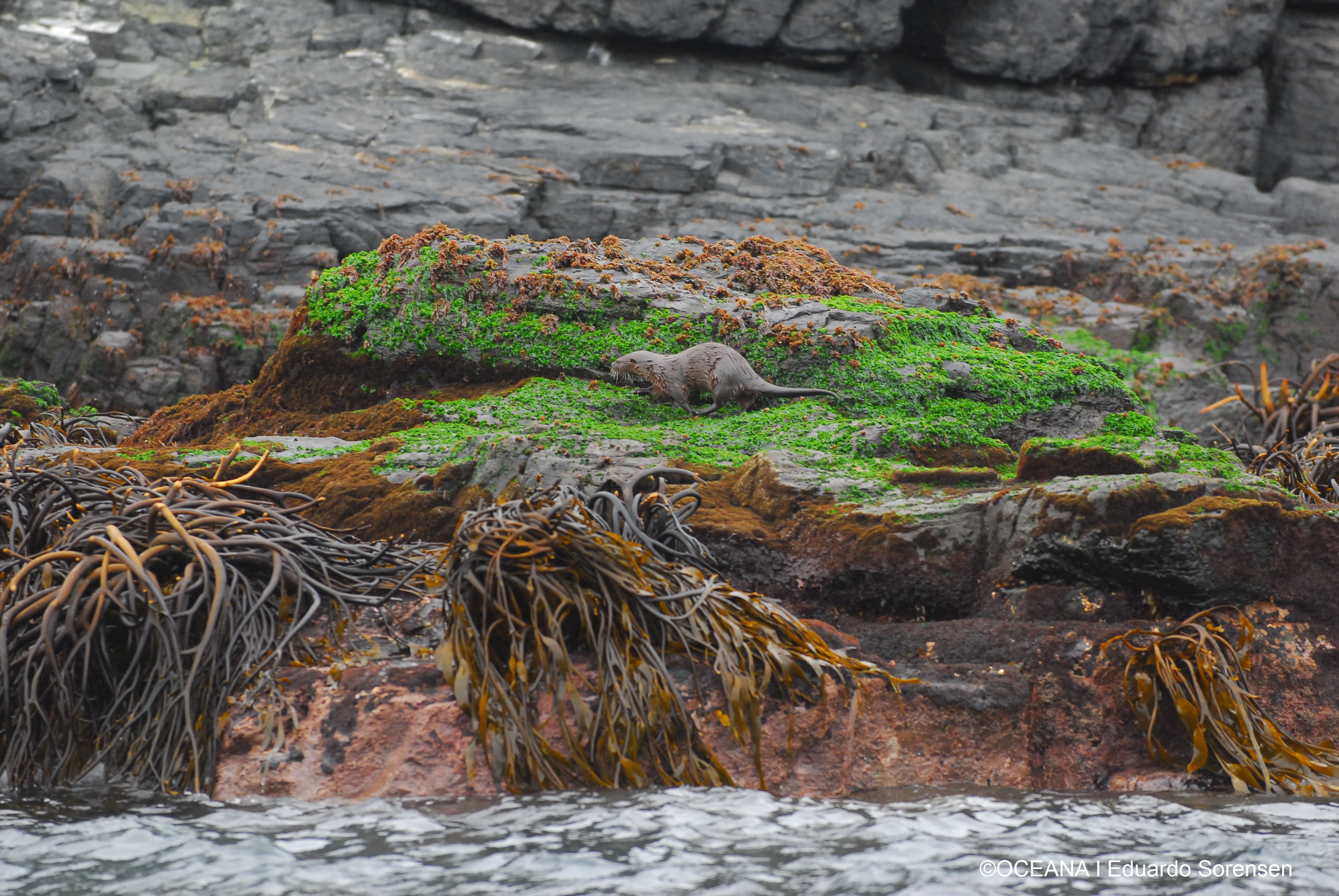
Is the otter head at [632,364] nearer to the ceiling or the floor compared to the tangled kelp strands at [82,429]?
nearer to the ceiling

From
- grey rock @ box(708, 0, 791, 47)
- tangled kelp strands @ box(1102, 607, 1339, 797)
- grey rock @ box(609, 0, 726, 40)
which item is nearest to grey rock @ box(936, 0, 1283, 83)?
grey rock @ box(708, 0, 791, 47)

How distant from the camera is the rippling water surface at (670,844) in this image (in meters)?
2.56

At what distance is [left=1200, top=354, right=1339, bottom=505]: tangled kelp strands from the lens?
23.5 feet

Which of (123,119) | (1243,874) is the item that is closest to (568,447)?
(1243,874)

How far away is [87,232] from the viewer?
17.3 meters

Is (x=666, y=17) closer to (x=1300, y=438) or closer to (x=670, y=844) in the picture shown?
(x=1300, y=438)

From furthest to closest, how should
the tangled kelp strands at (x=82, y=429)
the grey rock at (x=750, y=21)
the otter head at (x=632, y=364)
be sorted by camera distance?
the grey rock at (x=750, y=21) → the tangled kelp strands at (x=82, y=429) → the otter head at (x=632, y=364)

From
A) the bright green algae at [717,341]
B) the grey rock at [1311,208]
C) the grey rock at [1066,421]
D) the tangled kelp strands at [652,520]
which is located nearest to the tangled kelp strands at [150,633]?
the tangled kelp strands at [652,520]

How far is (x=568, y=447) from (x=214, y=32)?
19875mm

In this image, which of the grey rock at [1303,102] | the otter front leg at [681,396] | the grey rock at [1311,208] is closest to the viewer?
the otter front leg at [681,396]

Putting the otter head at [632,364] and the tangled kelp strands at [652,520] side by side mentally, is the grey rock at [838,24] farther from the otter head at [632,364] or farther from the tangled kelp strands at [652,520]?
the tangled kelp strands at [652,520]

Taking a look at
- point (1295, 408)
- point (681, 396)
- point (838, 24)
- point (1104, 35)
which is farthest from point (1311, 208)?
point (681, 396)

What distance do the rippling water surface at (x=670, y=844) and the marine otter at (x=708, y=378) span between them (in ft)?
13.5

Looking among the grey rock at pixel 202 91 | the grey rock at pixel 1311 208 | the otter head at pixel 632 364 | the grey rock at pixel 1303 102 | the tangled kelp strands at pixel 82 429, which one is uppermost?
the grey rock at pixel 1303 102
